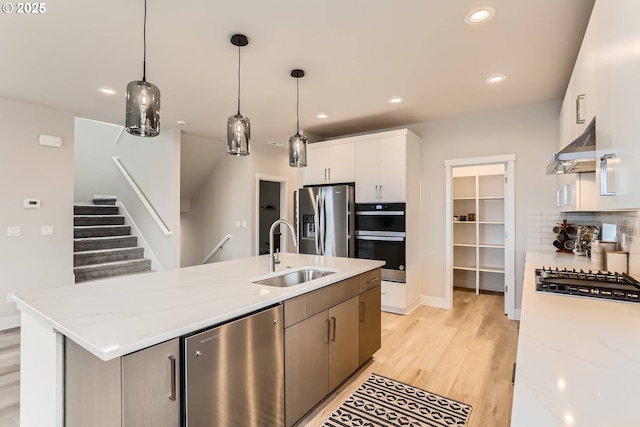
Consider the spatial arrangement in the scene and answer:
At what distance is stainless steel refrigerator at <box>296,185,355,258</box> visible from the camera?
421cm

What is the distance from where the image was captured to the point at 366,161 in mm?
4234

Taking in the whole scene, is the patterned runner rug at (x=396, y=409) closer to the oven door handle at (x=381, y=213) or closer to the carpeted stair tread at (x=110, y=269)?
the oven door handle at (x=381, y=213)

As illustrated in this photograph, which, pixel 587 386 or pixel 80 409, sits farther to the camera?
pixel 80 409

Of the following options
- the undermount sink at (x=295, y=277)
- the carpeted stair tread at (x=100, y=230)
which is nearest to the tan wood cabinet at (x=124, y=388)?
the undermount sink at (x=295, y=277)

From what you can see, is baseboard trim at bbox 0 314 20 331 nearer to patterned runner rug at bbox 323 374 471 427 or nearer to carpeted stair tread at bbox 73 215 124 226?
carpeted stair tread at bbox 73 215 124 226

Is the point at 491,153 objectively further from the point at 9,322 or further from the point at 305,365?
the point at 9,322

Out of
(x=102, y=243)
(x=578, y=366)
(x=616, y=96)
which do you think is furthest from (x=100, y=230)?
(x=616, y=96)

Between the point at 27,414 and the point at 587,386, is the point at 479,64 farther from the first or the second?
the point at 27,414

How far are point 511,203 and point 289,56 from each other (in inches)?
123

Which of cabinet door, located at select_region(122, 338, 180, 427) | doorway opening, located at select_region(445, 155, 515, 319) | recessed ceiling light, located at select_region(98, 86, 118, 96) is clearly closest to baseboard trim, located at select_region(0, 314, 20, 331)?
recessed ceiling light, located at select_region(98, 86, 118, 96)

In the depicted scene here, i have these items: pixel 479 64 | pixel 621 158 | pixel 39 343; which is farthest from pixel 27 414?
pixel 479 64

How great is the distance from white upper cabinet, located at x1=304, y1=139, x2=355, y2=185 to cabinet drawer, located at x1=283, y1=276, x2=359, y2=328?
7.37ft

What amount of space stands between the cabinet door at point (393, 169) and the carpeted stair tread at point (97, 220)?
485 centimetres

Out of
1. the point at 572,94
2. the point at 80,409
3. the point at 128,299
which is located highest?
the point at 572,94
